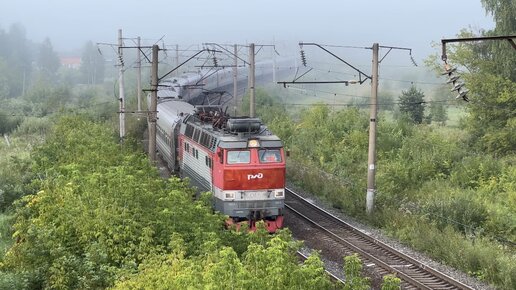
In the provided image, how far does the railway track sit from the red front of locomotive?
2.60m

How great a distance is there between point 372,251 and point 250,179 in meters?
4.26

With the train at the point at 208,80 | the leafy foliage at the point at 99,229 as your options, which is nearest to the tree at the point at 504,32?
the train at the point at 208,80

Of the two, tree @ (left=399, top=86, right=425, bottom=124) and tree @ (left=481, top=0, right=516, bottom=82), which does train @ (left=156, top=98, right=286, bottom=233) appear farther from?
tree @ (left=399, top=86, right=425, bottom=124)

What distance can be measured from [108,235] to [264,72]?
50505 millimetres

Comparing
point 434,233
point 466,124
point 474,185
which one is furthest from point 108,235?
point 466,124

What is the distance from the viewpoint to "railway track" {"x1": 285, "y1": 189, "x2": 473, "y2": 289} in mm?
15102

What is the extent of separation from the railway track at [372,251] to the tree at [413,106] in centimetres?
1998

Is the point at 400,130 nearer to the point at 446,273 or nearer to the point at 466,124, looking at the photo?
the point at 466,124

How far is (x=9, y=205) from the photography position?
20781mm

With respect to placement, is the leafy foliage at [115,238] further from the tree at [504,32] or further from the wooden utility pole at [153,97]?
the tree at [504,32]

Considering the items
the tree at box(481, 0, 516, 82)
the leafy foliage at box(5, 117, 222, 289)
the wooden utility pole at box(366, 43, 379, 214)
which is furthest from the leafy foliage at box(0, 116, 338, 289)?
the tree at box(481, 0, 516, 82)

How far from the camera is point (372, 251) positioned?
17.9 m

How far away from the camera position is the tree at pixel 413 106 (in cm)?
4144

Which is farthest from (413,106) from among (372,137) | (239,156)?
(239,156)
